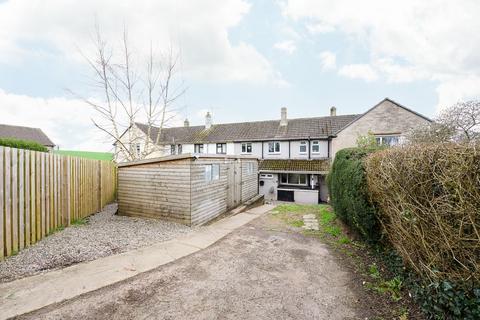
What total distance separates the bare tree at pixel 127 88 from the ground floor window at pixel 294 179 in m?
13.0

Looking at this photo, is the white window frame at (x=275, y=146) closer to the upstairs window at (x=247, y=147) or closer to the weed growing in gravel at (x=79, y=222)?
the upstairs window at (x=247, y=147)

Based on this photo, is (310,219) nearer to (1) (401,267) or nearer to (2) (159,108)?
(1) (401,267)

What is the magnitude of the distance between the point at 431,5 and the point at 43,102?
Answer: 17.7 m

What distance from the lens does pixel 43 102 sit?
11.7m

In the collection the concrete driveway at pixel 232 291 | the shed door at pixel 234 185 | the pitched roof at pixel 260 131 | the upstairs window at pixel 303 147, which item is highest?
the pitched roof at pixel 260 131

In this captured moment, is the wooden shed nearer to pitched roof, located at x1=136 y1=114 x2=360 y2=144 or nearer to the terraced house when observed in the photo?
the terraced house

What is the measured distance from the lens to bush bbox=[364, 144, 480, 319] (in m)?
2.37

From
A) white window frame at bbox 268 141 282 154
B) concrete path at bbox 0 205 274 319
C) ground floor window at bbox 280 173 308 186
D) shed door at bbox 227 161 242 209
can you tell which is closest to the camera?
concrete path at bbox 0 205 274 319

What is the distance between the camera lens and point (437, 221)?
266cm

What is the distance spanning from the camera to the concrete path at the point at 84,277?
130 inches

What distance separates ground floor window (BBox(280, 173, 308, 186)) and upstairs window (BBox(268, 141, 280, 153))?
8.74 feet

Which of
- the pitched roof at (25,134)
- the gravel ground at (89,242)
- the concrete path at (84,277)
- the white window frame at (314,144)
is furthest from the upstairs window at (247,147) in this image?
the pitched roof at (25,134)

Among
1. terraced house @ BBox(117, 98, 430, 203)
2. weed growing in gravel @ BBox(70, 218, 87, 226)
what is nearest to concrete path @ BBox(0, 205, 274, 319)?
weed growing in gravel @ BBox(70, 218, 87, 226)

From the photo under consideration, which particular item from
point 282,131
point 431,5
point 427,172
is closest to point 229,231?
point 427,172
